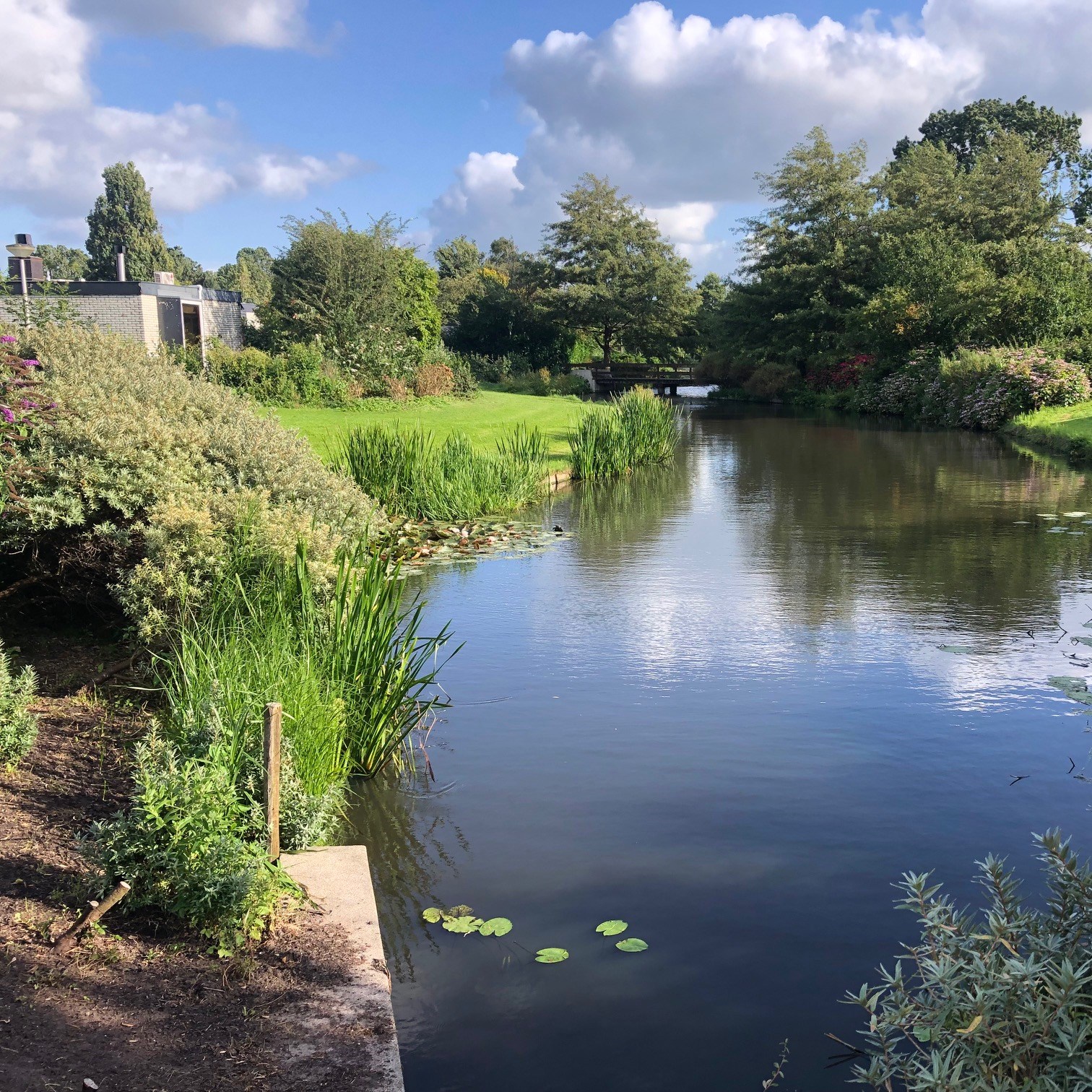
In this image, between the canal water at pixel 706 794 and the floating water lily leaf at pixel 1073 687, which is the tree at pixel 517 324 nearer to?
the canal water at pixel 706 794

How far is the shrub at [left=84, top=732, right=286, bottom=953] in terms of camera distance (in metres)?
3.50

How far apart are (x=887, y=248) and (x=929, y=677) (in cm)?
3536

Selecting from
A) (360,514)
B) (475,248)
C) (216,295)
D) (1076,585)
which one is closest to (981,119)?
(475,248)

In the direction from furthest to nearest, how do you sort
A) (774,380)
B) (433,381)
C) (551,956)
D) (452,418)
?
1. (774,380)
2. (433,381)
3. (452,418)
4. (551,956)

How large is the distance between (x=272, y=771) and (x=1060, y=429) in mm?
22167

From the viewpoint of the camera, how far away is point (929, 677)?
22.6 ft

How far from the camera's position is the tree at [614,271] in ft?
156

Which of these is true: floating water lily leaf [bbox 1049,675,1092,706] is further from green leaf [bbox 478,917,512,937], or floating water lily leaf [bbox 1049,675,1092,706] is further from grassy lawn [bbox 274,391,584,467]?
grassy lawn [bbox 274,391,584,467]

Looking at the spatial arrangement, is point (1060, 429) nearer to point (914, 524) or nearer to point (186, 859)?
point (914, 524)

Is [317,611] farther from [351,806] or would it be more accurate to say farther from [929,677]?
[929,677]

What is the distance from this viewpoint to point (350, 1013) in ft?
10.7

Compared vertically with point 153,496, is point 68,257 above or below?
above

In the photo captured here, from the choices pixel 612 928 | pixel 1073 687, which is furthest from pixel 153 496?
pixel 1073 687

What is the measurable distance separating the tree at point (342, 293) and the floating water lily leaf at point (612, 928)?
23721 millimetres
